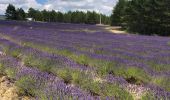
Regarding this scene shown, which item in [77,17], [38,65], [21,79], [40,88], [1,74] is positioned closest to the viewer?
[40,88]

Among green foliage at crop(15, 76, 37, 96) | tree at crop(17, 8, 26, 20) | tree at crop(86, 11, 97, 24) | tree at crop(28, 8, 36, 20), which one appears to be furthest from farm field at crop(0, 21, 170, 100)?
tree at crop(86, 11, 97, 24)

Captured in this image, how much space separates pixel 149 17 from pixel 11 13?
4141 centimetres

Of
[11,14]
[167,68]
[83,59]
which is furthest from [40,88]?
[11,14]

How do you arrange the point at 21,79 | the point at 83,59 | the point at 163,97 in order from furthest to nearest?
1. the point at 83,59
2. the point at 21,79
3. the point at 163,97

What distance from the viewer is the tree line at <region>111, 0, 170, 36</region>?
1711 inches

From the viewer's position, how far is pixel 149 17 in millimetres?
44188

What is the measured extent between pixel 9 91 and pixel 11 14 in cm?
7480

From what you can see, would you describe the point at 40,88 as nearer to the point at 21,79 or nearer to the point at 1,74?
the point at 21,79

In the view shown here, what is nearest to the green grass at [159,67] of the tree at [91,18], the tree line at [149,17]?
the tree line at [149,17]

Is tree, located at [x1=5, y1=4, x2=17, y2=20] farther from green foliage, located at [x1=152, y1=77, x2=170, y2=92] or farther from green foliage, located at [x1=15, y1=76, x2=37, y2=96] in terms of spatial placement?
green foliage, located at [x1=15, y1=76, x2=37, y2=96]

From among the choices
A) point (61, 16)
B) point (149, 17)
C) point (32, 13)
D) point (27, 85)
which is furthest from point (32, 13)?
point (27, 85)

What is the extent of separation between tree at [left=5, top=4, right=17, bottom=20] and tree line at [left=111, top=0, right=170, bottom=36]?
1372 inches

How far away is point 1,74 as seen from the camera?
29.3 ft

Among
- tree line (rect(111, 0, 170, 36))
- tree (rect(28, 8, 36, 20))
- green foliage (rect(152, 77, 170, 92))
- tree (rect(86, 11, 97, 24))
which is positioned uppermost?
green foliage (rect(152, 77, 170, 92))
